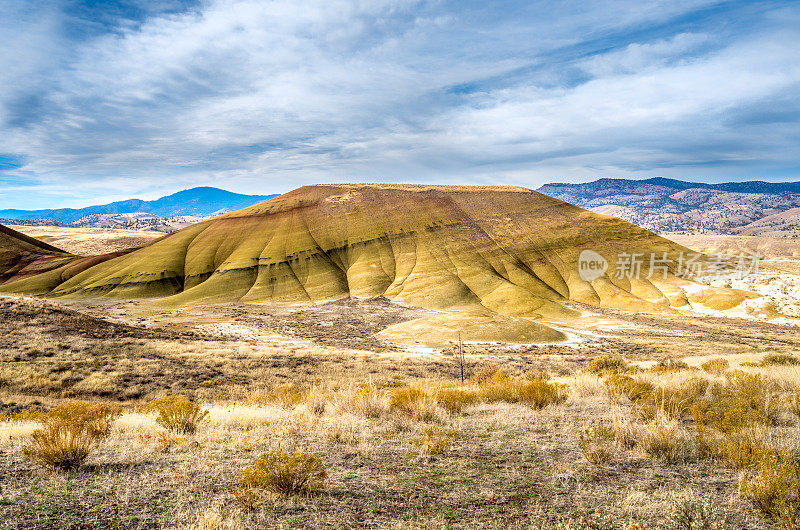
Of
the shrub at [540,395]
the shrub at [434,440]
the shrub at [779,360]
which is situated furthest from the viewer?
the shrub at [779,360]

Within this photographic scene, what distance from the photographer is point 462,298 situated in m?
73.4

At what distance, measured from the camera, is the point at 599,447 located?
6.43m

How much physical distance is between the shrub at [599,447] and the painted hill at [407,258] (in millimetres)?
57070

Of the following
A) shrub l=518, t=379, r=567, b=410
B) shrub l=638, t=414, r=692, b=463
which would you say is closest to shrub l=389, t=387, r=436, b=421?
shrub l=518, t=379, r=567, b=410

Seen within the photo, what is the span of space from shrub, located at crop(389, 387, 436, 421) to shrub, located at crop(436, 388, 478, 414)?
0.39 m

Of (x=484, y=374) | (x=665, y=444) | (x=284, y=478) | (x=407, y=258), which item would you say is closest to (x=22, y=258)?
(x=407, y=258)

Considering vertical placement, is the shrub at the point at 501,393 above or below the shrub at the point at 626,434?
below

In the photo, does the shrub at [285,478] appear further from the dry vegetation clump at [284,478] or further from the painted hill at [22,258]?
the painted hill at [22,258]

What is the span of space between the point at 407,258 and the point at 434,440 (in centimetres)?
8593

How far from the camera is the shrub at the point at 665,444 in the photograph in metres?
6.45

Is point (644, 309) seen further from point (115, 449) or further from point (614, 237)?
point (115, 449)

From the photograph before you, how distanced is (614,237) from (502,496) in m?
103

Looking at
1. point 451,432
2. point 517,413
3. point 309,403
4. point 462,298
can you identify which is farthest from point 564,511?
point 462,298

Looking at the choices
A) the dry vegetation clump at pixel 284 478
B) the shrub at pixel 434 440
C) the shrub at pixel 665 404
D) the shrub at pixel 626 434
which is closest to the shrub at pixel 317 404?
the shrub at pixel 434 440
